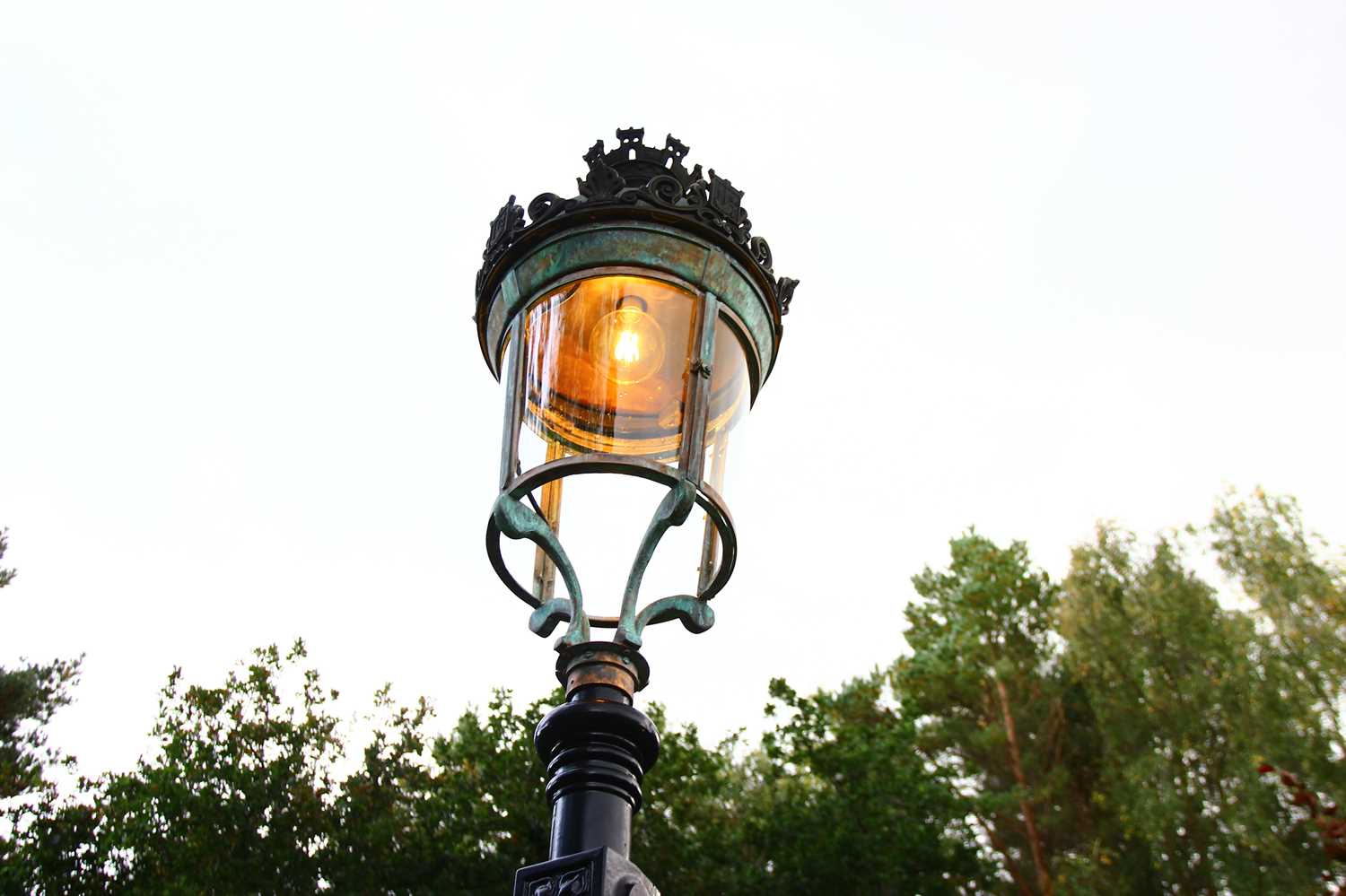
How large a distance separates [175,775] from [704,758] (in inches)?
255

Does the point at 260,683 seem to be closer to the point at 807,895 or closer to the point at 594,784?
the point at 807,895

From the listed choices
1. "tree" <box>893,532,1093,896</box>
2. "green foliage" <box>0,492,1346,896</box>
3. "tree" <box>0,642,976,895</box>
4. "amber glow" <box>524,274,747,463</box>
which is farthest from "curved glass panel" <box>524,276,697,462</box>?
"tree" <box>893,532,1093,896</box>

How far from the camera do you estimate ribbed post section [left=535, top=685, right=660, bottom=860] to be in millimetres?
2189

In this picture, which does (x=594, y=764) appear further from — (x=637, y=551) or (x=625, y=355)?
(x=625, y=355)

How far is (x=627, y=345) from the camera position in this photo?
115 inches

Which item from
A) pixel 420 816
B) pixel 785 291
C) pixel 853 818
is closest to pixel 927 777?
pixel 853 818

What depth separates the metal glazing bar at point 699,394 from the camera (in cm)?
263

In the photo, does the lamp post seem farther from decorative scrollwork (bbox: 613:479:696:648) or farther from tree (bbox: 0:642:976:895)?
tree (bbox: 0:642:976:895)

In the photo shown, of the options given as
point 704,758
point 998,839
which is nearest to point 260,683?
point 704,758

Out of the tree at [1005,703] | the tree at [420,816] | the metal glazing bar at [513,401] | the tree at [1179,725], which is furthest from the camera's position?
the tree at [1005,703]

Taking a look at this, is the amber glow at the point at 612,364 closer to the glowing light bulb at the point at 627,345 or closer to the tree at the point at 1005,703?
the glowing light bulb at the point at 627,345

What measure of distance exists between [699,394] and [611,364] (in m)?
0.30

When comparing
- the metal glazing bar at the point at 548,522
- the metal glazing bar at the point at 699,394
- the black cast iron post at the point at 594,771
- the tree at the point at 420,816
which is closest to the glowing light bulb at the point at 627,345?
the metal glazing bar at the point at 699,394

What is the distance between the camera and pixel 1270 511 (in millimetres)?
21828
